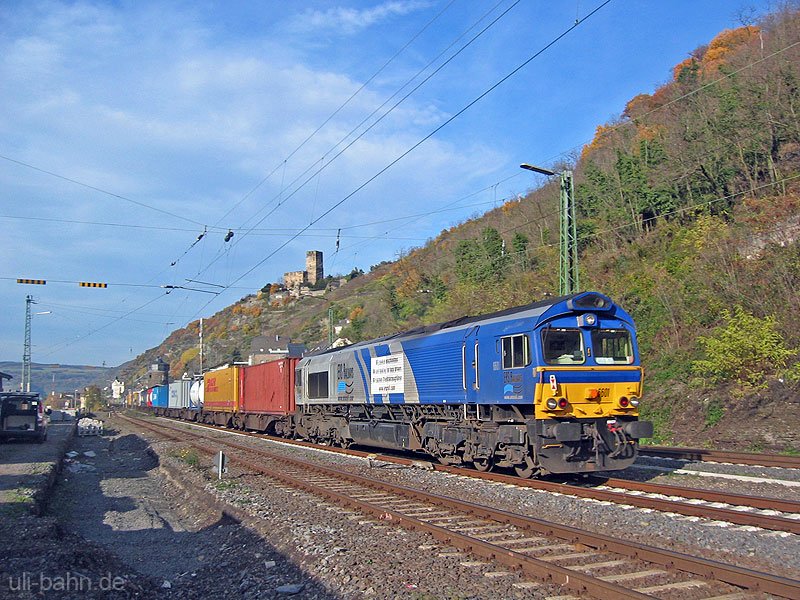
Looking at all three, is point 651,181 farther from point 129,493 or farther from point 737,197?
point 129,493

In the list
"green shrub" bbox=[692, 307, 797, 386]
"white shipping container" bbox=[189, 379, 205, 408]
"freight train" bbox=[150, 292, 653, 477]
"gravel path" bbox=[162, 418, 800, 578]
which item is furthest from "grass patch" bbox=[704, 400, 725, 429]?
"white shipping container" bbox=[189, 379, 205, 408]

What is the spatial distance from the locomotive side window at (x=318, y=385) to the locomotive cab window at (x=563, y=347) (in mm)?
12179

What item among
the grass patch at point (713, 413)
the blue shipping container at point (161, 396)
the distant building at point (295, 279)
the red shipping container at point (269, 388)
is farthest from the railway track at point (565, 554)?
the distant building at point (295, 279)

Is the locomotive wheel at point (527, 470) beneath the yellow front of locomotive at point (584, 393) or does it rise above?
beneath

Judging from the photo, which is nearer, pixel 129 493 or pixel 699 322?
pixel 129 493

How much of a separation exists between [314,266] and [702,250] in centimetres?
14058

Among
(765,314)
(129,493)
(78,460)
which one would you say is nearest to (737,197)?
(765,314)

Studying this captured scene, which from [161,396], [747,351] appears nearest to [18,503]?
[747,351]

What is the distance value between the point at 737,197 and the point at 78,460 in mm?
31319

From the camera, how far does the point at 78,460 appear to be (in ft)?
78.2

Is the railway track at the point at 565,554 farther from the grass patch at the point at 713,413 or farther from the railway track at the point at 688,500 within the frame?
the grass patch at the point at 713,413

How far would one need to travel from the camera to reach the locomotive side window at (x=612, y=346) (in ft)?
42.4

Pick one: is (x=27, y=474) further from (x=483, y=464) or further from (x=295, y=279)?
(x=295, y=279)

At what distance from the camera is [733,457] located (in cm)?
1573
